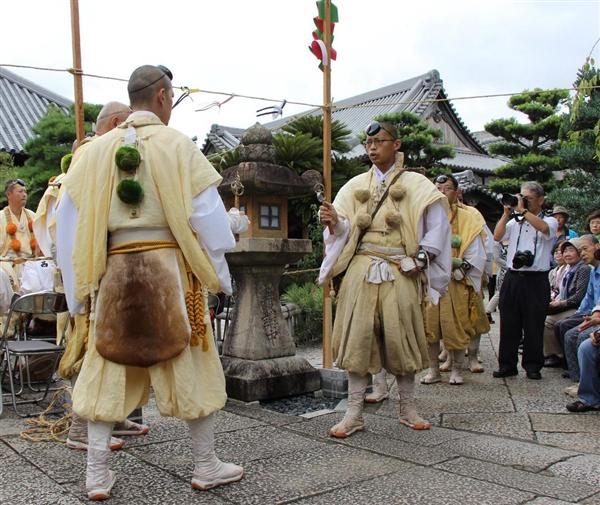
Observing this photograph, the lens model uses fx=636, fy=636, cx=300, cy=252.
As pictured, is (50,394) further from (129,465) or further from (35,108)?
(35,108)

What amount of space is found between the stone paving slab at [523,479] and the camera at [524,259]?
9.84ft

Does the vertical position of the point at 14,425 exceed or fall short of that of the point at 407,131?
it falls short

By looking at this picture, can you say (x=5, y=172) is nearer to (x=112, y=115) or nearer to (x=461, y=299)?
(x=112, y=115)

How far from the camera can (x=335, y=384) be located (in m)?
5.46

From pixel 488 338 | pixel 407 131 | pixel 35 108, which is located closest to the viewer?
pixel 488 338

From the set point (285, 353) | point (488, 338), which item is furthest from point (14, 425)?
point (488, 338)

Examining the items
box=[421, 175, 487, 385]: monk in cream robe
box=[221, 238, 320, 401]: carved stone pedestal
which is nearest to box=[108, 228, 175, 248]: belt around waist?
box=[221, 238, 320, 401]: carved stone pedestal

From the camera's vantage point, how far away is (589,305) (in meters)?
5.88

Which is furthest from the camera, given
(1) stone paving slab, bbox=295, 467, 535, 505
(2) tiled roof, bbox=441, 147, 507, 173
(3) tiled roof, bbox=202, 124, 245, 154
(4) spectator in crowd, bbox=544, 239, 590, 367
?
(3) tiled roof, bbox=202, 124, 245, 154

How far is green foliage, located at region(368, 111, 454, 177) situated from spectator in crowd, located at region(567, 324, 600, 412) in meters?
10.5

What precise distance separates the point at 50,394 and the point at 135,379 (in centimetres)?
284

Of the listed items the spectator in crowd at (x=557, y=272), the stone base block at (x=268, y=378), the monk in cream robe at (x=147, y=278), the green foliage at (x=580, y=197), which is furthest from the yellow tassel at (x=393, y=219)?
the green foliage at (x=580, y=197)

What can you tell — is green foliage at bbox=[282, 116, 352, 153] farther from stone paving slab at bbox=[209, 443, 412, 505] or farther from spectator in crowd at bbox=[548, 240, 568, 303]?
stone paving slab at bbox=[209, 443, 412, 505]

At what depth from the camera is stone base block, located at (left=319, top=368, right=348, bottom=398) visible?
17.9 feet
